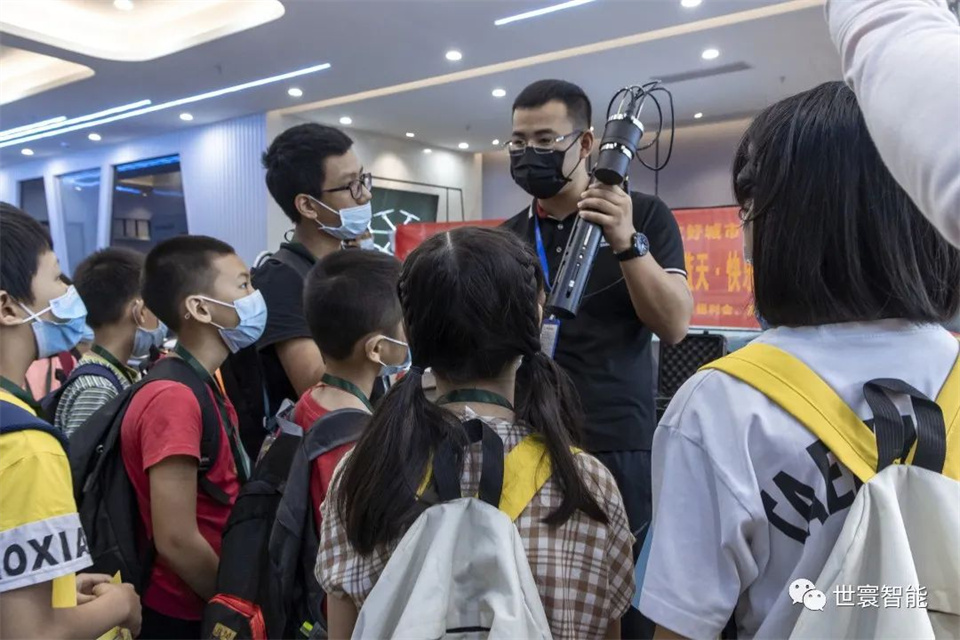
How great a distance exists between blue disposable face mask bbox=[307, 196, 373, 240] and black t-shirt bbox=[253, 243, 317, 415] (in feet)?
0.52

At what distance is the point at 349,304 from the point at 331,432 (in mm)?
277

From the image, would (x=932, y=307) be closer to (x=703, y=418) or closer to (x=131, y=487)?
(x=703, y=418)

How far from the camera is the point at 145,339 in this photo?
7.34 ft

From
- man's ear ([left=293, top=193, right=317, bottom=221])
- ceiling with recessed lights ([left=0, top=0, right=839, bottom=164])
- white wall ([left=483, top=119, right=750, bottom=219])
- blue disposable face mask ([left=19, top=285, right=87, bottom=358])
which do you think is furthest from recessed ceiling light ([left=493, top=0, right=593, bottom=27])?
blue disposable face mask ([left=19, top=285, right=87, bottom=358])

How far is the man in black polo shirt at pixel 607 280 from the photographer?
1306 mm

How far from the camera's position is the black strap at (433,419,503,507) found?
0.80m

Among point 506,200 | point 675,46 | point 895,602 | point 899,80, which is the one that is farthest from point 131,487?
point 506,200

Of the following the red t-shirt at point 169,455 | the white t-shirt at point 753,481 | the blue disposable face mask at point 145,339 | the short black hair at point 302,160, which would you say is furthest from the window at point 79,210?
the white t-shirt at point 753,481

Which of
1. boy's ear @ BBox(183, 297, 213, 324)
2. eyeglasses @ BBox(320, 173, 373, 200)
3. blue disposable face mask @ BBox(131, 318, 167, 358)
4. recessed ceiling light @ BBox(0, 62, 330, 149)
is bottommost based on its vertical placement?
blue disposable face mask @ BBox(131, 318, 167, 358)

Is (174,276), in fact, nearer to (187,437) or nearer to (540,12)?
(187,437)

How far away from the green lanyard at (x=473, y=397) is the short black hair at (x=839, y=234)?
0.37 meters

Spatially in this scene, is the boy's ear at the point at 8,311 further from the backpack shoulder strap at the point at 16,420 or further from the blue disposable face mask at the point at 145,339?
the blue disposable face mask at the point at 145,339

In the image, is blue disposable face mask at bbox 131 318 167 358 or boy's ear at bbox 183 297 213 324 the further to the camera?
blue disposable face mask at bbox 131 318 167 358

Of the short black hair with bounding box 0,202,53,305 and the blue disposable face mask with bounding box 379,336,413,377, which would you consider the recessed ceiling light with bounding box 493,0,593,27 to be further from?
the short black hair with bounding box 0,202,53,305
